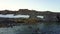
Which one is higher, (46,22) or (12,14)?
(12,14)

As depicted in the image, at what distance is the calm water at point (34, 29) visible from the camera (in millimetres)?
13430

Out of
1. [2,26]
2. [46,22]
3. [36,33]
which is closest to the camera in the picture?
[36,33]

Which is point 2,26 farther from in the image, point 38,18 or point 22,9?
point 38,18

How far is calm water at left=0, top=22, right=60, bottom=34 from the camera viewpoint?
1343cm

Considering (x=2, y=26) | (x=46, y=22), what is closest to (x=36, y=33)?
(x=2, y=26)

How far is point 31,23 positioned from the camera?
16.0 metres

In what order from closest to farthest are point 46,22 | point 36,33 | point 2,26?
point 36,33 → point 2,26 → point 46,22

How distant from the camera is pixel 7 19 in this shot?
591 inches

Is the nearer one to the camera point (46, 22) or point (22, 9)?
point (22, 9)

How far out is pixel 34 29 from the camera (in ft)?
47.6

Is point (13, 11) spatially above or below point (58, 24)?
above

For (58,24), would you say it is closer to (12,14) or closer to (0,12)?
(12,14)

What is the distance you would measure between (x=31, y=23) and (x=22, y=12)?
1229 millimetres

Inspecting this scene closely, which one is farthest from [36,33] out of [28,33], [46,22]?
[46,22]
